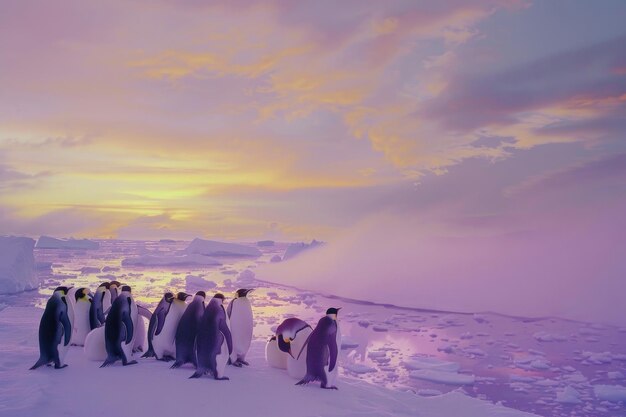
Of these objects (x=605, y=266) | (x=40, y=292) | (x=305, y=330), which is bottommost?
(x=40, y=292)

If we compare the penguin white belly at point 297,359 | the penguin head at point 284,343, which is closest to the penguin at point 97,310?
the penguin head at point 284,343

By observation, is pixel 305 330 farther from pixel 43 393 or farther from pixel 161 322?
pixel 43 393

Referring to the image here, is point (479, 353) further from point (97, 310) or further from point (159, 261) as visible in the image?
point (159, 261)

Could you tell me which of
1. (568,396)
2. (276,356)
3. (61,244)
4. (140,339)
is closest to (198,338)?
(276,356)

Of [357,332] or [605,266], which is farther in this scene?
[605,266]

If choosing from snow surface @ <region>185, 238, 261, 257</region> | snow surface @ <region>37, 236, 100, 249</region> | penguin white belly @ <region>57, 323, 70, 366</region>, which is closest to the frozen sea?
penguin white belly @ <region>57, 323, 70, 366</region>

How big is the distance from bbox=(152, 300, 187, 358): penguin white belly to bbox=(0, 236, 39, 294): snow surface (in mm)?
12344

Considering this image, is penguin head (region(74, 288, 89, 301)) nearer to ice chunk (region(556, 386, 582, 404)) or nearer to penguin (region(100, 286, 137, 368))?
penguin (region(100, 286, 137, 368))

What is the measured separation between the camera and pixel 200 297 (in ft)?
18.5

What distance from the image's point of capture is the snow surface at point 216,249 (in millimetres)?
39125

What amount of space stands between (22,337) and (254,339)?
3.30 meters

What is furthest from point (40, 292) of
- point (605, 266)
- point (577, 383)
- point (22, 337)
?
point (605, 266)

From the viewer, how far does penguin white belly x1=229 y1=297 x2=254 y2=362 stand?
5.86 m

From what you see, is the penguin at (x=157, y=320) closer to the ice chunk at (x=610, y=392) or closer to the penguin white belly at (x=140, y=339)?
the penguin white belly at (x=140, y=339)
